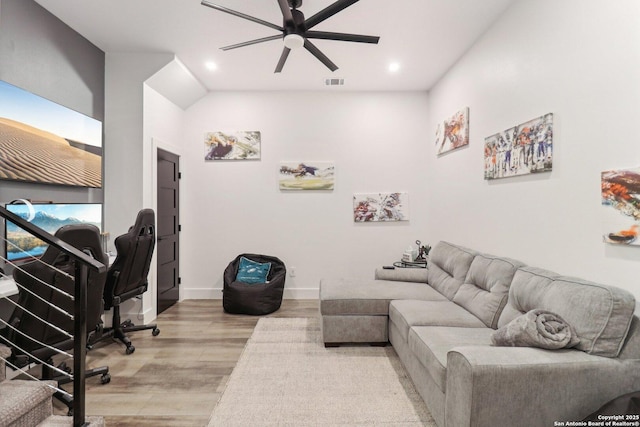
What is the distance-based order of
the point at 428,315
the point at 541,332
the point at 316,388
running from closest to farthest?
the point at 541,332
the point at 316,388
the point at 428,315

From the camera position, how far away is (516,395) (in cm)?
153

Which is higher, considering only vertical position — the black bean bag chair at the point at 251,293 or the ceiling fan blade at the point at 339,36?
the ceiling fan blade at the point at 339,36

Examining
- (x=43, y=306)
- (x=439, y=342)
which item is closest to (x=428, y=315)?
(x=439, y=342)

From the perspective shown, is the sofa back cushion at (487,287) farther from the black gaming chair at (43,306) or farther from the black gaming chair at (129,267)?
the black gaming chair at (129,267)

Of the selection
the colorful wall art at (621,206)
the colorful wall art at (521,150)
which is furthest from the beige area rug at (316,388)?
the colorful wall art at (521,150)

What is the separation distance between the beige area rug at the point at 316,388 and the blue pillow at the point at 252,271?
1.23m

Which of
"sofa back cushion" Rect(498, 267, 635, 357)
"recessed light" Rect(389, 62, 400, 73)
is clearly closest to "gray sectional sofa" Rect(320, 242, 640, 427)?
"sofa back cushion" Rect(498, 267, 635, 357)

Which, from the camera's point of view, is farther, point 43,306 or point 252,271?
point 252,271

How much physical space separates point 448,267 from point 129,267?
10.2 ft

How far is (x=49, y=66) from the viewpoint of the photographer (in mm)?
3020

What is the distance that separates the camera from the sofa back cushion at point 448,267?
309cm

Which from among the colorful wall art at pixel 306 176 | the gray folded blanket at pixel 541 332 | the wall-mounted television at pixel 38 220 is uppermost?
the colorful wall art at pixel 306 176

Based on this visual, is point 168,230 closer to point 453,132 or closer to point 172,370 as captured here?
point 172,370

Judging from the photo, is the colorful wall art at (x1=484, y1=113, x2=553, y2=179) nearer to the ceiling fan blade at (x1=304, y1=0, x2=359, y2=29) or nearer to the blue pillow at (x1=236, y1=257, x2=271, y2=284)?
the ceiling fan blade at (x1=304, y1=0, x2=359, y2=29)
